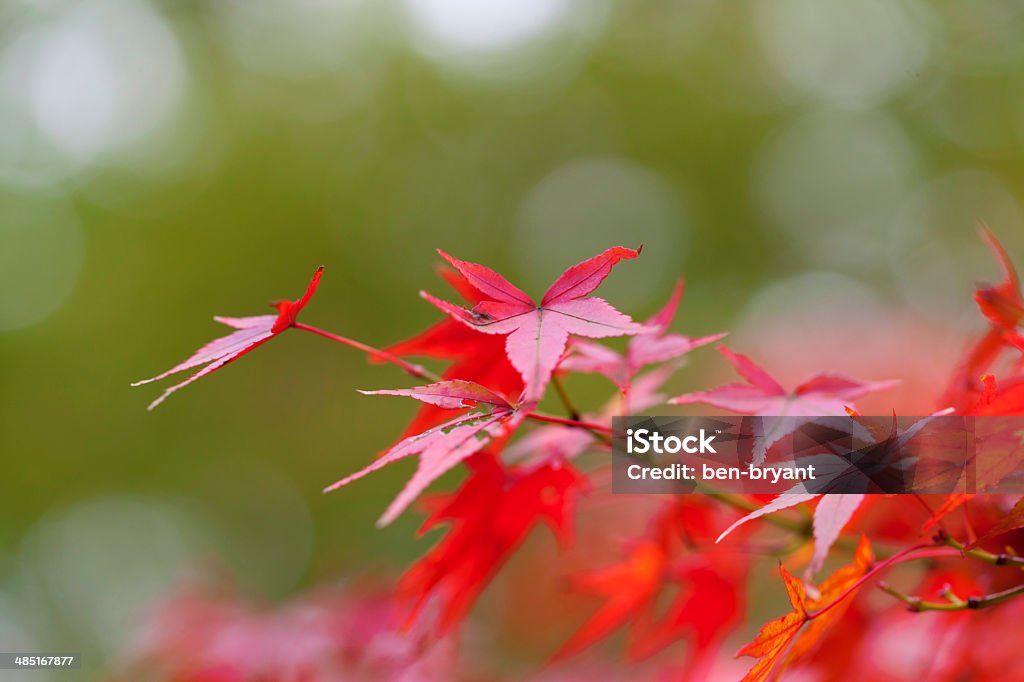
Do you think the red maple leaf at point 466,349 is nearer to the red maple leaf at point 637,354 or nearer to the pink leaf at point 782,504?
the red maple leaf at point 637,354

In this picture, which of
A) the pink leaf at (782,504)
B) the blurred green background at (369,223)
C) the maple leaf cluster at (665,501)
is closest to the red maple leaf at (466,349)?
the maple leaf cluster at (665,501)

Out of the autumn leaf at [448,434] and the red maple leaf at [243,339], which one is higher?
the red maple leaf at [243,339]

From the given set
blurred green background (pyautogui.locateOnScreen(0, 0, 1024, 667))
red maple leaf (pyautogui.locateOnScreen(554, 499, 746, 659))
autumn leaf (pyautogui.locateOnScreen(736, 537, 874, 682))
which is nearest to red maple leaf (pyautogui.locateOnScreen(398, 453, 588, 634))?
red maple leaf (pyautogui.locateOnScreen(554, 499, 746, 659))

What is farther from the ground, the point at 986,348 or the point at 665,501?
the point at 986,348

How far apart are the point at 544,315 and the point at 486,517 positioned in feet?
0.77

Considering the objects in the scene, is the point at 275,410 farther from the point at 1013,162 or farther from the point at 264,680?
the point at 1013,162

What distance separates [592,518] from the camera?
2006 millimetres

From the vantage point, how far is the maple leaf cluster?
405 millimetres

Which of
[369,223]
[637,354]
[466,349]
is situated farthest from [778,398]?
[369,223]

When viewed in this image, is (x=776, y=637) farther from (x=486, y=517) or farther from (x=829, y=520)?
(x=486, y=517)

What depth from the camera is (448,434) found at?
42 centimetres

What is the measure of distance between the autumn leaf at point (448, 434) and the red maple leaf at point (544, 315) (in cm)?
3

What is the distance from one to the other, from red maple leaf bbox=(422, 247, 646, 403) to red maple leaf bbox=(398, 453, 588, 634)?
7.1 inches

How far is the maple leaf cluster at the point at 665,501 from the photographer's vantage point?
0.40m
